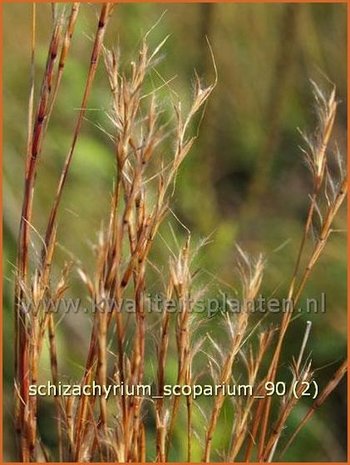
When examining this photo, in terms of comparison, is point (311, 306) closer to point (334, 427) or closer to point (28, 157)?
point (334, 427)

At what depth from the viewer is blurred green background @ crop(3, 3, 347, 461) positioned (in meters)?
1.80

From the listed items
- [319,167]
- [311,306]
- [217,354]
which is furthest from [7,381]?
[319,167]

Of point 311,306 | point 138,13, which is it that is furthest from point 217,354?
point 138,13

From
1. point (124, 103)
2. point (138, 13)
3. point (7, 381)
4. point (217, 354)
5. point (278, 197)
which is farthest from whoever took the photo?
point (278, 197)

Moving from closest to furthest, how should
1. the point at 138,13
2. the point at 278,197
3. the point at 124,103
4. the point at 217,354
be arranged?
the point at 124,103 < the point at 217,354 < the point at 138,13 < the point at 278,197

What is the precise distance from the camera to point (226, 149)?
2408mm

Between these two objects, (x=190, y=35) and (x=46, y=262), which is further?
(x=190, y=35)

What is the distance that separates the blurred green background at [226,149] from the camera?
1805 millimetres

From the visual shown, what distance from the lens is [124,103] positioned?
72 cm

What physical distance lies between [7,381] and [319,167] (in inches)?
48.1

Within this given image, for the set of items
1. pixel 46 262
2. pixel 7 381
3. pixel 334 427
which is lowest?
pixel 334 427

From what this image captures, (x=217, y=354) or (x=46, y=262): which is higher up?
(x=46, y=262)

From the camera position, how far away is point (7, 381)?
1841 mm

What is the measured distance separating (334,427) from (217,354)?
3.73ft
